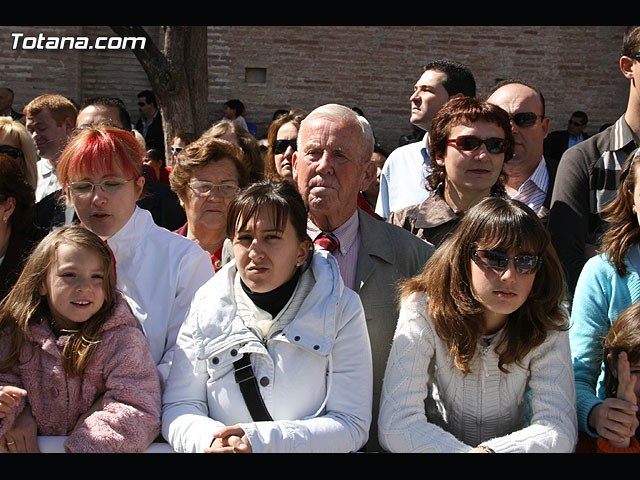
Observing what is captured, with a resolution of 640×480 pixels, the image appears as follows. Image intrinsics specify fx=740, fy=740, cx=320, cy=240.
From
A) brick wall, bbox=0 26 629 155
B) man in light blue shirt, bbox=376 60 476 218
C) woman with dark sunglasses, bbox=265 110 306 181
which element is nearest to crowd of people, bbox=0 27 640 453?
woman with dark sunglasses, bbox=265 110 306 181

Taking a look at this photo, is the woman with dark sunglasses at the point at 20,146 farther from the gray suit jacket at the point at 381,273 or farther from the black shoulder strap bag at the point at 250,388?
the black shoulder strap bag at the point at 250,388

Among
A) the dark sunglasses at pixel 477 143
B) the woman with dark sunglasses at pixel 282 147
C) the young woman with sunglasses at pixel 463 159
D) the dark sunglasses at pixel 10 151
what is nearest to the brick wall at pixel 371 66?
the woman with dark sunglasses at pixel 282 147

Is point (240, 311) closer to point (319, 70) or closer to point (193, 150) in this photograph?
point (193, 150)

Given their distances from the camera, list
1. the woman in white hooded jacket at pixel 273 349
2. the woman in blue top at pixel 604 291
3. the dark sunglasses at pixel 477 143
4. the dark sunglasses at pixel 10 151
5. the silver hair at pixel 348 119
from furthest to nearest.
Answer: the dark sunglasses at pixel 10 151, the dark sunglasses at pixel 477 143, the silver hair at pixel 348 119, the woman in blue top at pixel 604 291, the woman in white hooded jacket at pixel 273 349

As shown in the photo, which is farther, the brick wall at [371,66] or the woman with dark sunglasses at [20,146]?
the brick wall at [371,66]

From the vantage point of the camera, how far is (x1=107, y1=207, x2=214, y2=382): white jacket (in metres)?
3.27

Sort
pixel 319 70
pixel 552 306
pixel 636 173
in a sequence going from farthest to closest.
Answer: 1. pixel 319 70
2. pixel 636 173
3. pixel 552 306

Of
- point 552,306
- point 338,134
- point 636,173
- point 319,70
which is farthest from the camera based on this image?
point 319,70

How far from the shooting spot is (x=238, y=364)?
9.27 feet

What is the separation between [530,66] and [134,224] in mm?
11924

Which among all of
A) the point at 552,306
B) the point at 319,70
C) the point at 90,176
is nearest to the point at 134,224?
the point at 90,176

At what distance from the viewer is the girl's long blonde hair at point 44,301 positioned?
9.55 feet

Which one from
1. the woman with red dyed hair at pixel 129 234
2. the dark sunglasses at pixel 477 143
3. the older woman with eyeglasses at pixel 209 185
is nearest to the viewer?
the woman with red dyed hair at pixel 129 234

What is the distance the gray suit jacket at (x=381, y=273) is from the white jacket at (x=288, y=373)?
45 centimetres
